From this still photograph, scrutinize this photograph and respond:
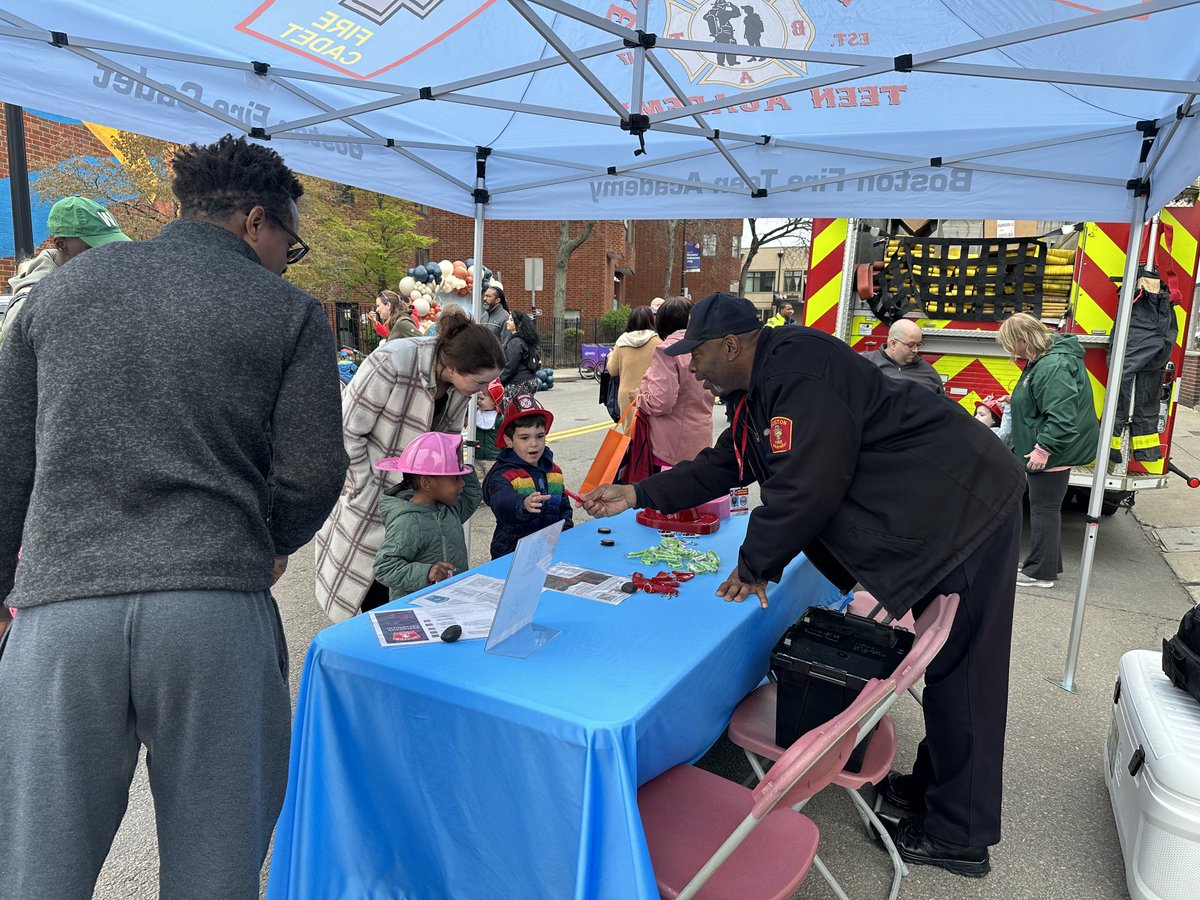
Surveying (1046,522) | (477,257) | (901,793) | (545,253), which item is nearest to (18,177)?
(477,257)

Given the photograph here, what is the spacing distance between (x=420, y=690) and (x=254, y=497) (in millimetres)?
693

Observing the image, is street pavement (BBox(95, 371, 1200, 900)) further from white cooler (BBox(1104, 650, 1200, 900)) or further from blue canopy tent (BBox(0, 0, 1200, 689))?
blue canopy tent (BBox(0, 0, 1200, 689))

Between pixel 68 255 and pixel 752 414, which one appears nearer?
pixel 752 414

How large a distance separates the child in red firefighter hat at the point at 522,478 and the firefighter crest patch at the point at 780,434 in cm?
114

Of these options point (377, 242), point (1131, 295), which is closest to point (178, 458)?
point (1131, 295)

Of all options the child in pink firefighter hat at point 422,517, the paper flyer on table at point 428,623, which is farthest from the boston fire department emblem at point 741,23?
the paper flyer on table at point 428,623

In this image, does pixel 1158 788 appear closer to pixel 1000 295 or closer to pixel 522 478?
pixel 522 478

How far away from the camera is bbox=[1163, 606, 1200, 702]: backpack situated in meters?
2.49

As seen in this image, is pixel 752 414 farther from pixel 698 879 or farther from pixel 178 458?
pixel 178 458

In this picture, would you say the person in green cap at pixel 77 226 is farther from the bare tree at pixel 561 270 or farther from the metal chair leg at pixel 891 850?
the bare tree at pixel 561 270

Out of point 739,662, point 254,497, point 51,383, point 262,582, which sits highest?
point 51,383

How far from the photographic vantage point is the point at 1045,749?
332cm

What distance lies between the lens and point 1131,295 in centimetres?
345

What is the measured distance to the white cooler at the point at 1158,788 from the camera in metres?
2.18
